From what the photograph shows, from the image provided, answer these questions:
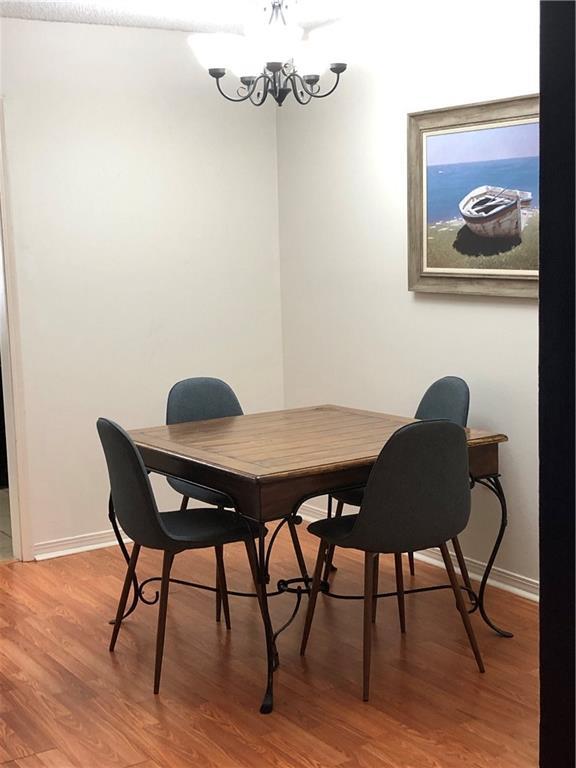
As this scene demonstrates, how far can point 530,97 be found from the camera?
12.4 ft

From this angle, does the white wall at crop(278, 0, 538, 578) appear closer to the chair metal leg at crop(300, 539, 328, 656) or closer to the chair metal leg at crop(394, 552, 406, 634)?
Result: the chair metal leg at crop(394, 552, 406, 634)

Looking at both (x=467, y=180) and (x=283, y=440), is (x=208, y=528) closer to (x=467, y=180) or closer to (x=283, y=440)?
(x=283, y=440)

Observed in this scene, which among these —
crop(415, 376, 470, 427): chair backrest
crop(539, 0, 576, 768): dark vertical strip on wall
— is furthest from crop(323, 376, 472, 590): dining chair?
crop(539, 0, 576, 768): dark vertical strip on wall

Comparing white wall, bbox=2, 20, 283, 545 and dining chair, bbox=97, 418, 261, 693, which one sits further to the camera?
white wall, bbox=2, 20, 283, 545

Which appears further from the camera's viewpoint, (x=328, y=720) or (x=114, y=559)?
(x=114, y=559)

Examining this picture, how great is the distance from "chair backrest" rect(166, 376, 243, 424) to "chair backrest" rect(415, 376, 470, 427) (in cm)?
83

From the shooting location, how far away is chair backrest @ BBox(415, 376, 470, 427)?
3928 mm

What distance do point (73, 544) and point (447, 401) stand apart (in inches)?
80.0

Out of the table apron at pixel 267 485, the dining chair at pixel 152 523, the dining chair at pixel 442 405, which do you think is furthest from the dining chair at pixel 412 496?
the dining chair at pixel 442 405

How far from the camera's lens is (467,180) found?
4.12 m

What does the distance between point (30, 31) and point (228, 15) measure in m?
0.93

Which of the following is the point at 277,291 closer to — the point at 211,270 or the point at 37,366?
the point at 211,270

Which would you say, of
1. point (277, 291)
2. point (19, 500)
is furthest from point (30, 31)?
point (19, 500)

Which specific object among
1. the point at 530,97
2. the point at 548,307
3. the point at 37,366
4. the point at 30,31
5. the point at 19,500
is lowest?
the point at 19,500
